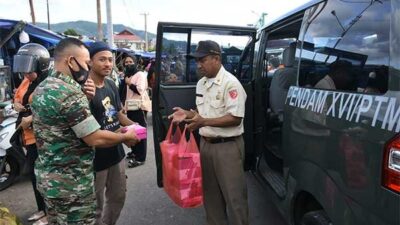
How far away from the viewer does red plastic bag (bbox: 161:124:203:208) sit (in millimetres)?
3010

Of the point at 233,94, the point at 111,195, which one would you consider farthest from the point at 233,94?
the point at 111,195

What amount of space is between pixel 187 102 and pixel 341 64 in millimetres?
1878

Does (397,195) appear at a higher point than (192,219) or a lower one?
higher

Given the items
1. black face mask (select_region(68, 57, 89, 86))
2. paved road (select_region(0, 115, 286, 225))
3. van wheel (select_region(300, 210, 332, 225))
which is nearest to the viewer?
van wheel (select_region(300, 210, 332, 225))

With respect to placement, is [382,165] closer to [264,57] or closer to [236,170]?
[236,170]

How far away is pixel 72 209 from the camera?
8.20 feet

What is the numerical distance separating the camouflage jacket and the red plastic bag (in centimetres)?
71

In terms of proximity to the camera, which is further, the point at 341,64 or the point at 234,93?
the point at 234,93

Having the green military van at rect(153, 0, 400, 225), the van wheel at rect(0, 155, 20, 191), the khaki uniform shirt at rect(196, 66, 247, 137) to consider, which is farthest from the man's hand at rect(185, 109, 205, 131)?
the van wheel at rect(0, 155, 20, 191)

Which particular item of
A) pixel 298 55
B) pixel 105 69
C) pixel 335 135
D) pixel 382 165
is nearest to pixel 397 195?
pixel 382 165

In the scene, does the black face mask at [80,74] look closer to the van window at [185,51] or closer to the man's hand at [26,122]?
the van window at [185,51]

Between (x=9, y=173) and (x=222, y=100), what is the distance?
140 inches

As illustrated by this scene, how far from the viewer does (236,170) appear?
3.20 m

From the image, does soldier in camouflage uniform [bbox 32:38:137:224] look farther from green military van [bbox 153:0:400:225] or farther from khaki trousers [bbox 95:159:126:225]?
green military van [bbox 153:0:400:225]
